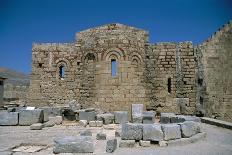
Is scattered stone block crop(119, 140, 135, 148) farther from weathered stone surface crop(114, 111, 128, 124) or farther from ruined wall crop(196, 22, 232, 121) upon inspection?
ruined wall crop(196, 22, 232, 121)

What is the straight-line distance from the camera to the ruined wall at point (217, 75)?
1630 centimetres

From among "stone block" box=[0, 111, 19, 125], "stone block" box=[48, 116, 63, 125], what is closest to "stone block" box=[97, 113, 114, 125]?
"stone block" box=[48, 116, 63, 125]

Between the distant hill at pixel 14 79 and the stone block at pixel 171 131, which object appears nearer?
the stone block at pixel 171 131

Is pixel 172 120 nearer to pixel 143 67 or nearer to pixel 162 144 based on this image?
pixel 162 144

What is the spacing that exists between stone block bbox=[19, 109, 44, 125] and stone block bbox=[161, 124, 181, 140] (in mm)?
6876

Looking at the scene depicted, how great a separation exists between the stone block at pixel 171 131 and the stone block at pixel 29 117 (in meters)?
6.88

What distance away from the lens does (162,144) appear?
7.63 m

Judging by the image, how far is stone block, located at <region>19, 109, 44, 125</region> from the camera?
12.5 metres

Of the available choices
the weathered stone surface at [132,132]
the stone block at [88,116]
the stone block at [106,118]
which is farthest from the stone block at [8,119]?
the weathered stone surface at [132,132]

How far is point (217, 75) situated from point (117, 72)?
19.7ft

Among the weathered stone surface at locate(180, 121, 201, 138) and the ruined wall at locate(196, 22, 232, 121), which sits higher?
the ruined wall at locate(196, 22, 232, 121)

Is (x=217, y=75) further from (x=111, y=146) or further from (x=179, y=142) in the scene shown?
(x=111, y=146)

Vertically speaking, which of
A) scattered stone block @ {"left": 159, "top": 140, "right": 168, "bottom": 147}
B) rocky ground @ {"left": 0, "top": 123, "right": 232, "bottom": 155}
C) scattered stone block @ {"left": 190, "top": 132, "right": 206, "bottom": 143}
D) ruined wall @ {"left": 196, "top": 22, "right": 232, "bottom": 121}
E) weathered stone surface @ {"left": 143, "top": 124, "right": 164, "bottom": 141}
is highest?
ruined wall @ {"left": 196, "top": 22, "right": 232, "bottom": 121}

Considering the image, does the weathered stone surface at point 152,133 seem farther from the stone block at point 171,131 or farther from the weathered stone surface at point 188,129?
the weathered stone surface at point 188,129
